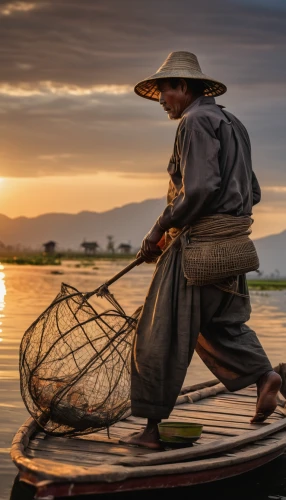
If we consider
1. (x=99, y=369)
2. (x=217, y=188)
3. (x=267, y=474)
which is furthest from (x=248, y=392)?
(x=217, y=188)

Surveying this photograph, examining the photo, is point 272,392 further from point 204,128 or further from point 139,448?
point 204,128

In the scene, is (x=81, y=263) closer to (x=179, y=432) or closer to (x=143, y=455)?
(x=179, y=432)

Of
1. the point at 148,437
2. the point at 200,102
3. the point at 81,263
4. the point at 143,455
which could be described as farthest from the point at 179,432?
the point at 81,263

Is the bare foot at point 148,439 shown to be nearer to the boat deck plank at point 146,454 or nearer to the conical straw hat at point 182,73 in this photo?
the boat deck plank at point 146,454

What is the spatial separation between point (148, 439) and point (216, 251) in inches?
42.1

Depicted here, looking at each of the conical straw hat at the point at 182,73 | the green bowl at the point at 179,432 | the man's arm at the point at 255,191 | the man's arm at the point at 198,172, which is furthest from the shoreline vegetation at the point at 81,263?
the man's arm at the point at 198,172

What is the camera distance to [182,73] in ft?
19.2

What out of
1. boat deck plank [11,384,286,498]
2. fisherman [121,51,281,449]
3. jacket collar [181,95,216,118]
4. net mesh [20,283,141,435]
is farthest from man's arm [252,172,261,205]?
boat deck plank [11,384,286,498]

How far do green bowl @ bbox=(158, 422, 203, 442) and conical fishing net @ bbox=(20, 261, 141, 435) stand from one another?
0.97ft

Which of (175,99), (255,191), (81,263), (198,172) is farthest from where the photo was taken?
(81,263)

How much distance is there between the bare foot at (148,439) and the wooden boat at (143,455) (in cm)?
6

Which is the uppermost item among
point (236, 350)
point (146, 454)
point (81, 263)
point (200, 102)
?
point (200, 102)

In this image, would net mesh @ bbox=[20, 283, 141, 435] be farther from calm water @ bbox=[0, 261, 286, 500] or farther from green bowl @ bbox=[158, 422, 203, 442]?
calm water @ bbox=[0, 261, 286, 500]

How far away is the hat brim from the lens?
5855 mm
